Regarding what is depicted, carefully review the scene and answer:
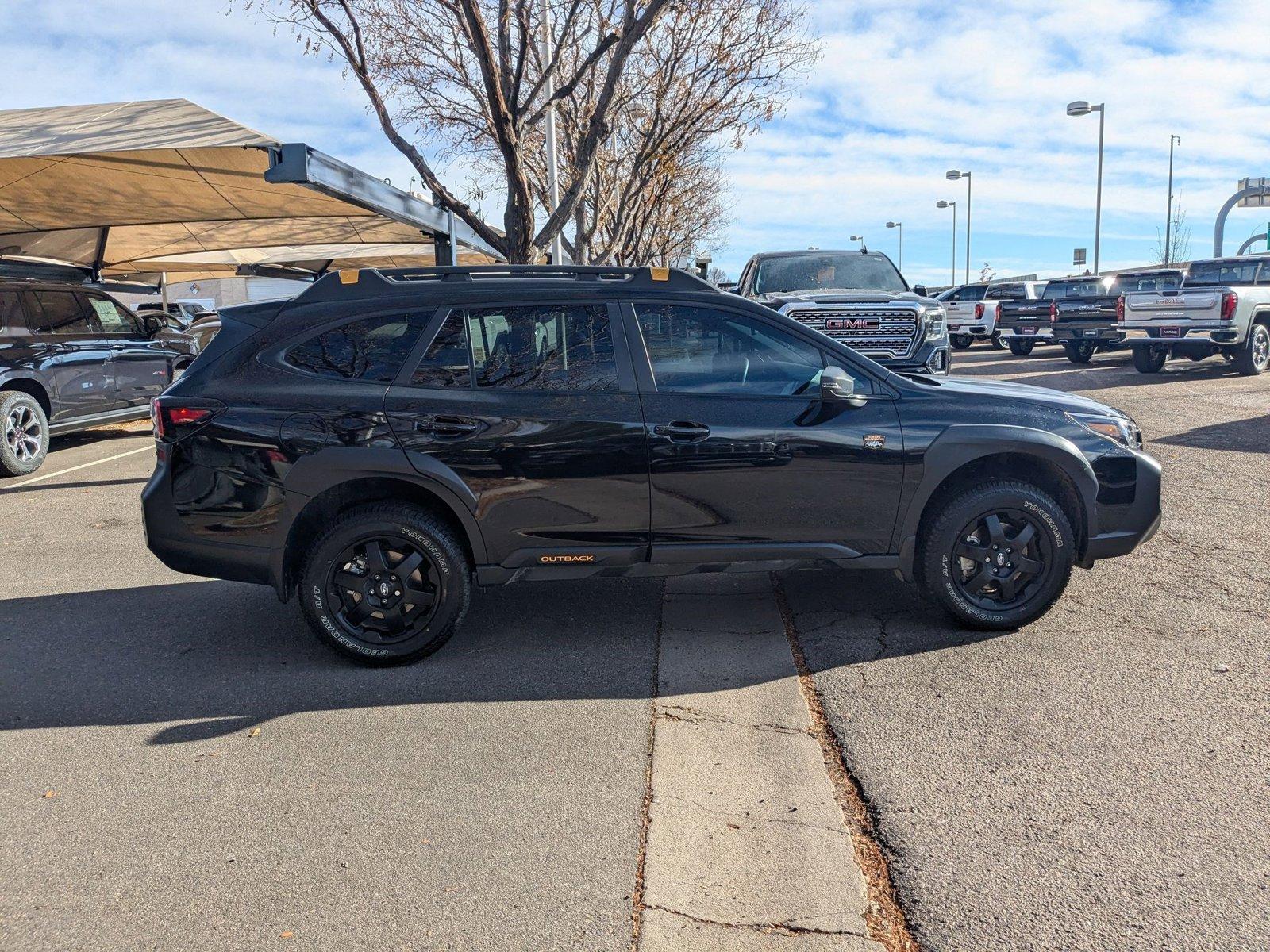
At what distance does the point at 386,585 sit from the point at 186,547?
946mm

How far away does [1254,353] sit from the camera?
1814 cm

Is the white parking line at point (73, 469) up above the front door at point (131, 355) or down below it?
below

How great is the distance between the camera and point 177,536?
4855 mm

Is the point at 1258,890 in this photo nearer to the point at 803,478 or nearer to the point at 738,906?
the point at 738,906

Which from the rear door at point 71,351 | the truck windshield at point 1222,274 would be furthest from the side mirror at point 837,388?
the truck windshield at point 1222,274

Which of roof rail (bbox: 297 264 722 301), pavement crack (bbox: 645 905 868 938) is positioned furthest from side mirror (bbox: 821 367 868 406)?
pavement crack (bbox: 645 905 868 938)

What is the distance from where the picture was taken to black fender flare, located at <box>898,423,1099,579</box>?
5012 mm

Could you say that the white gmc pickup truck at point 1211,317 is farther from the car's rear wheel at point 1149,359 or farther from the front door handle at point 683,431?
the front door handle at point 683,431

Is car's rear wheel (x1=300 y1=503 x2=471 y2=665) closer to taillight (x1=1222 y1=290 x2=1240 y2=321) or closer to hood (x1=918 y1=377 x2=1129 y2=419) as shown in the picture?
hood (x1=918 y1=377 x2=1129 y2=419)

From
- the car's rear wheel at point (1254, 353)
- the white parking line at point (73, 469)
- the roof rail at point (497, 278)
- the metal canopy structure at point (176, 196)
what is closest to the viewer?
the roof rail at point (497, 278)

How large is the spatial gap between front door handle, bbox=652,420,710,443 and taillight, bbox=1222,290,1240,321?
1586 centimetres

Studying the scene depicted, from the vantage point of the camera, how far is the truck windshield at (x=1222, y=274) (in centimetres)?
1892

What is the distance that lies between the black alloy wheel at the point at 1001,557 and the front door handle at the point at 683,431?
53.5 inches

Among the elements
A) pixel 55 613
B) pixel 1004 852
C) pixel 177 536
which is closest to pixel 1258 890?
pixel 1004 852
